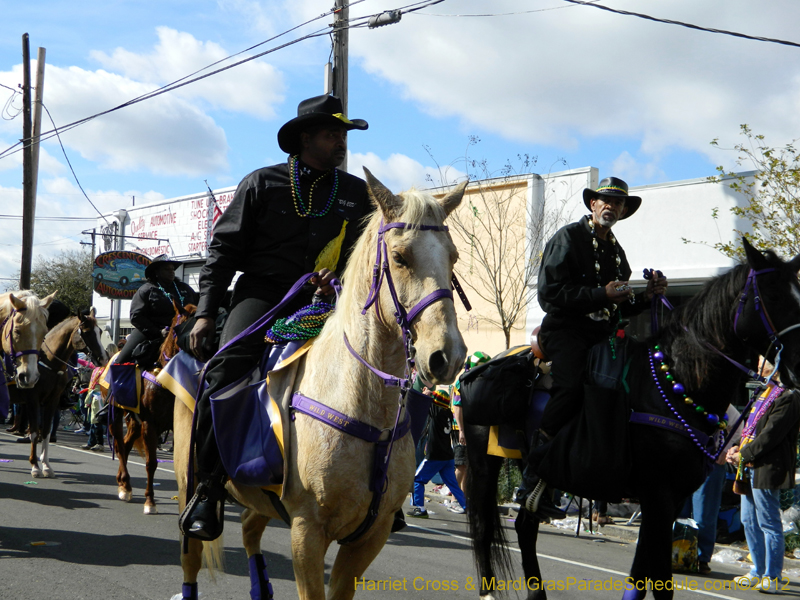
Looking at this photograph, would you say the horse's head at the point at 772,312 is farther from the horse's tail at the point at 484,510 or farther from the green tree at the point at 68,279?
the green tree at the point at 68,279

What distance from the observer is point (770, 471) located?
6988 millimetres

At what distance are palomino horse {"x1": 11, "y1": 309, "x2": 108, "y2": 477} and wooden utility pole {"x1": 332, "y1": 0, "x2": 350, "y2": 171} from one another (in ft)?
18.3

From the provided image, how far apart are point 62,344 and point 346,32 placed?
687 centimetres

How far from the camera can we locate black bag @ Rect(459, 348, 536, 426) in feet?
17.9

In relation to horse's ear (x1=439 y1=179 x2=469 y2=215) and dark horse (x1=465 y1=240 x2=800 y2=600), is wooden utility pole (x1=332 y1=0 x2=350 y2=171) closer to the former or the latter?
dark horse (x1=465 y1=240 x2=800 y2=600)

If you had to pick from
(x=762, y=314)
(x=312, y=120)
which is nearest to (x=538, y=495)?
(x=762, y=314)

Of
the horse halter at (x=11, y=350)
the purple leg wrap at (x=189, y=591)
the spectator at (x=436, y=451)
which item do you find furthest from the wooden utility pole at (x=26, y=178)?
the purple leg wrap at (x=189, y=591)

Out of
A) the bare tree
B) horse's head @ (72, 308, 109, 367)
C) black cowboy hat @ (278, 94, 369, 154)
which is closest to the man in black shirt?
black cowboy hat @ (278, 94, 369, 154)

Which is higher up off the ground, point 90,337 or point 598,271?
point 598,271

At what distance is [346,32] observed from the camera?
12133 mm

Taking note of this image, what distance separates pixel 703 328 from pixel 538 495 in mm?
1589

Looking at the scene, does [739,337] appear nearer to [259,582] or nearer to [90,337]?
[259,582]

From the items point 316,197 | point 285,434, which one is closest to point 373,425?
point 285,434

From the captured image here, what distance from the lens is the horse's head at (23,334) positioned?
9.52m
